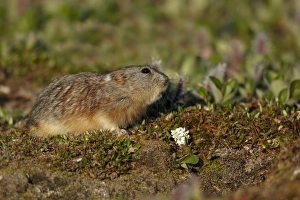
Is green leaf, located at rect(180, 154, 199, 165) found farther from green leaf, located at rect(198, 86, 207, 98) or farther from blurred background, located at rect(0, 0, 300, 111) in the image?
blurred background, located at rect(0, 0, 300, 111)

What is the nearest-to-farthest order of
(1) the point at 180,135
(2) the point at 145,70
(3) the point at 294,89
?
(1) the point at 180,135, (2) the point at 145,70, (3) the point at 294,89

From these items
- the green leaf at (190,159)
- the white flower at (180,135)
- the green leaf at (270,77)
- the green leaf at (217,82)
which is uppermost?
the green leaf at (217,82)

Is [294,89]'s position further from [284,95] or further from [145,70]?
[145,70]

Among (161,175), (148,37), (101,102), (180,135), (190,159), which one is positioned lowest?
(148,37)

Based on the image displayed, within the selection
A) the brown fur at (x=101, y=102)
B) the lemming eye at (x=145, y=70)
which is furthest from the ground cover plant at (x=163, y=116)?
the lemming eye at (x=145, y=70)

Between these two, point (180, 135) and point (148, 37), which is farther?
point (148, 37)

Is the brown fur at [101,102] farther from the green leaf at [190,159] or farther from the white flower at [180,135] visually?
the green leaf at [190,159]

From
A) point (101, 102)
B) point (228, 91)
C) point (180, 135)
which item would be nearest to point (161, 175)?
point (180, 135)
